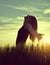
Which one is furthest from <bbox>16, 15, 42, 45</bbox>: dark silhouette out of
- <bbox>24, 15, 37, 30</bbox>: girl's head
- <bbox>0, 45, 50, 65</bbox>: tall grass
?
<bbox>0, 45, 50, 65</bbox>: tall grass

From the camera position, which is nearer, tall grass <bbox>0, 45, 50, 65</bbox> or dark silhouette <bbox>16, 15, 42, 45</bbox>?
tall grass <bbox>0, 45, 50, 65</bbox>

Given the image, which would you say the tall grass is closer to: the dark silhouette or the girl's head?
the dark silhouette

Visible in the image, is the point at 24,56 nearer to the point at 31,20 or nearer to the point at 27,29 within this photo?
the point at 27,29

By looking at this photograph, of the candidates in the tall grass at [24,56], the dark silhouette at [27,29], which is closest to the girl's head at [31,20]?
the dark silhouette at [27,29]

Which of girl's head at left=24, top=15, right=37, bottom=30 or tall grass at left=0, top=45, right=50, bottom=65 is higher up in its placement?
girl's head at left=24, top=15, right=37, bottom=30

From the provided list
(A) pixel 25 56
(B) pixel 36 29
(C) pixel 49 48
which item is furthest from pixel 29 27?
(A) pixel 25 56

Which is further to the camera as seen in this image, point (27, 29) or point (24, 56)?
point (27, 29)

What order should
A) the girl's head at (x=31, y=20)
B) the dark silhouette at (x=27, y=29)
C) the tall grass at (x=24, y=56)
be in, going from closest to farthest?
the tall grass at (x=24, y=56)
the dark silhouette at (x=27, y=29)
the girl's head at (x=31, y=20)

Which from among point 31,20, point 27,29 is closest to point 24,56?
point 27,29

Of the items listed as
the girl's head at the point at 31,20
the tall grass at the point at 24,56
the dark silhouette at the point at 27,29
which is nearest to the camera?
the tall grass at the point at 24,56

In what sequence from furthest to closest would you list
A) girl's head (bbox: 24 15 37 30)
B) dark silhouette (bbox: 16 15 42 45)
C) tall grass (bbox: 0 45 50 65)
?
girl's head (bbox: 24 15 37 30)
dark silhouette (bbox: 16 15 42 45)
tall grass (bbox: 0 45 50 65)

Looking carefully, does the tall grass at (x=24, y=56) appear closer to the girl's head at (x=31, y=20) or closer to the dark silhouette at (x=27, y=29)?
the dark silhouette at (x=27, y=29)

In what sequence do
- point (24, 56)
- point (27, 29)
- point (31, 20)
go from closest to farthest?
point (24, 56) < point (27, 29) < point (31, 20)

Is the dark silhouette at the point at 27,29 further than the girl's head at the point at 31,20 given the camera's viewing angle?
No
